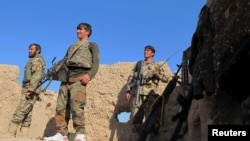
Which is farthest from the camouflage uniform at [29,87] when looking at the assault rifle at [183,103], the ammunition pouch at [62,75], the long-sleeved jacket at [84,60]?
the assault rifle at [183,103]

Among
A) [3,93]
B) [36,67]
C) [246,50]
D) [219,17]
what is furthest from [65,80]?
[3,93]

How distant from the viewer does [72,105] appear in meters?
5.23

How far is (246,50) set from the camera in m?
3.87

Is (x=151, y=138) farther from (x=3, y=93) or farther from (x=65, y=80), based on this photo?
(x=3, y=93)

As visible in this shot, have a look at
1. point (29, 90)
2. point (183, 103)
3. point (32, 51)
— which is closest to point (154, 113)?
point (183, 103)

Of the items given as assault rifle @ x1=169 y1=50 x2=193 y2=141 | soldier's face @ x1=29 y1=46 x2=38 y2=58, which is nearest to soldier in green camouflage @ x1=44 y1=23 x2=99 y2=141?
assault rifle @ x1=169 y1=50 x2=193 y2=141

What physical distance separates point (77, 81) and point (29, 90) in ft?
6.22

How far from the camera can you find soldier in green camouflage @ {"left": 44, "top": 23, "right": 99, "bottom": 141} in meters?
5.18

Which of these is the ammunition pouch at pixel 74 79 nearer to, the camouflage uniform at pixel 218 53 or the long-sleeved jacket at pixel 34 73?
the camouflage uniform at pixel 218 53

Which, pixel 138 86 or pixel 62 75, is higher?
pixel 138 86

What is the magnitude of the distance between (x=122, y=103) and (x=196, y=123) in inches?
98.6

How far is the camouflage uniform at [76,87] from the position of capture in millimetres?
5211

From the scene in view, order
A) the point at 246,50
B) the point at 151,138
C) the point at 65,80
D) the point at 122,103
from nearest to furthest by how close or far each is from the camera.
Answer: the point at 246,50 < the point at 65,80 < the point at 151,138 < the point at 122,103

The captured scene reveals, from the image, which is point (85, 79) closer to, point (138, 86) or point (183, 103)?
point (183, 103)
